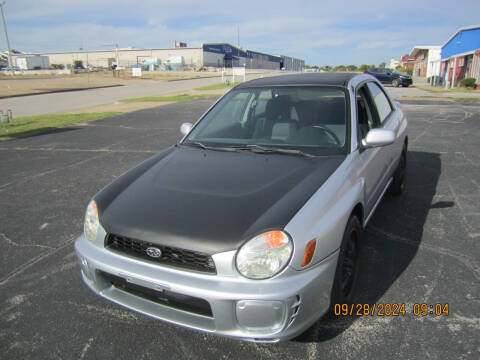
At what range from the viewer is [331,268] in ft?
6.93

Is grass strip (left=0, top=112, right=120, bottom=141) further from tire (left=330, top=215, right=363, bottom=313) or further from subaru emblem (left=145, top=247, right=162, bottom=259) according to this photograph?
tire (left=330, top=215, right=363, bottom=313)

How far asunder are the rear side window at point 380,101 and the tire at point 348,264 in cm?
179

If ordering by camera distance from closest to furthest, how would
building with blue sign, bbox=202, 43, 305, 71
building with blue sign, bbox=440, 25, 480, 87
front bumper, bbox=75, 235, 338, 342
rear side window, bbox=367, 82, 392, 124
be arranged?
front bumper, bbox=75, 235, 338, 342 → rear side window, bbox=367, 82, 392, 124 → building with blue sign, bbox=440, 25, 480, 87 → building with blue sign, bbox=202, 43, 305, 71

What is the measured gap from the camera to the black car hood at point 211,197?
200 centimetres

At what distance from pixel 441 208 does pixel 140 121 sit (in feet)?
33.5

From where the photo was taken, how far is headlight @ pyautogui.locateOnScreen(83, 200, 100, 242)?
2365mm

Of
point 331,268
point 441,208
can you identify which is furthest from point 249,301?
point 441,208

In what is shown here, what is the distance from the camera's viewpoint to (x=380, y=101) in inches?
166

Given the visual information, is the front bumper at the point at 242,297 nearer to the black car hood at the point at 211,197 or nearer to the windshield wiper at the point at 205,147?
the black car hood at the point at 211,197

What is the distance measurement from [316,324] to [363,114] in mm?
1976

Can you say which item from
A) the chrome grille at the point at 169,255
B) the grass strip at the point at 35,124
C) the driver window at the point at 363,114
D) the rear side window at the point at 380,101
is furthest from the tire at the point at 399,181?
the grass strip at the point at 35,124

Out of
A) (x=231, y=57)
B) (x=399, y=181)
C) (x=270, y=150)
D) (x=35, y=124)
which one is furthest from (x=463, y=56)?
(x=231, y=57)

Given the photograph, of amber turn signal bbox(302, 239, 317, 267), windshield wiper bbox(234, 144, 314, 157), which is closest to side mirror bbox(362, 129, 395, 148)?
windshield wiper bbox(234, 144, 314, 157)

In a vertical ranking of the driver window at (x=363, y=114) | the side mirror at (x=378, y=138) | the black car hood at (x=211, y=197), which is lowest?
the black car hood at (x=211, y=197)
